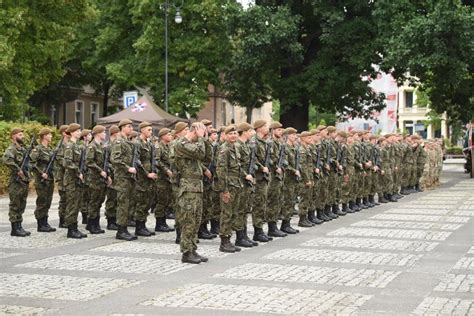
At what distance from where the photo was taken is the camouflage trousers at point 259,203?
1395cm

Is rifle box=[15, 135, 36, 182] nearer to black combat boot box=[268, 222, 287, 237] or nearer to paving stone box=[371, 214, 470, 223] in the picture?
black combat boot box=[268, 222, 287, 237]

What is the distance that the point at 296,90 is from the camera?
35.9 m

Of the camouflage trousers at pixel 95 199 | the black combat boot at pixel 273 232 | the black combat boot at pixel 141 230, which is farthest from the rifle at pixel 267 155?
the camouflage trousers at pixel 95 199

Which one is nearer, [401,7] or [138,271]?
[138,271]

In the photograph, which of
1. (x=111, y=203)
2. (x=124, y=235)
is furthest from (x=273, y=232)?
(x=111, y=203)

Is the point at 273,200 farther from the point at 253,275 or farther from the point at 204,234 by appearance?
the point at 253,275

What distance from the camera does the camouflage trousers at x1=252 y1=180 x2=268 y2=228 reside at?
45.8 feet

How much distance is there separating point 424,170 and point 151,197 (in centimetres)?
1608

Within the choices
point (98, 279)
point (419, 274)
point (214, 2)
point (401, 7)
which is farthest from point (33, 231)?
point (214, 2)

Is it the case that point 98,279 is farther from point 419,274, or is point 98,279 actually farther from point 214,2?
point 214,2

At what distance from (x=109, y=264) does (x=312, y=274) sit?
2792 millimetres

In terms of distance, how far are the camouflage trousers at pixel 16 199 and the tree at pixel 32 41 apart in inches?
849

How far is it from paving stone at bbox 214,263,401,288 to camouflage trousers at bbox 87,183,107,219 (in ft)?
15.4

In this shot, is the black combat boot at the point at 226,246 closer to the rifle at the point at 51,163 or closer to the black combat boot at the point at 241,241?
the black combat boot at the point at 241,241
